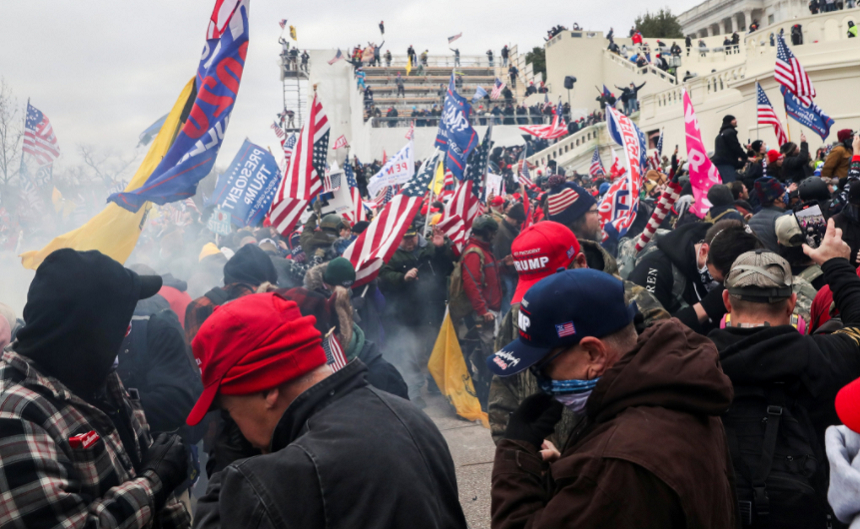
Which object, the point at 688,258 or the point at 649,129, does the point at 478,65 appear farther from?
the point at 688,258

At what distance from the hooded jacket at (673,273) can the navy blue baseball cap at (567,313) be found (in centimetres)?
221

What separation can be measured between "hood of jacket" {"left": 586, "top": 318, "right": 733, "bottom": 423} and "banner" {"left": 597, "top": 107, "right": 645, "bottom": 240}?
573 centimetres

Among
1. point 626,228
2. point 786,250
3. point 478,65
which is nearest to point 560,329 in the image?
point 786,250

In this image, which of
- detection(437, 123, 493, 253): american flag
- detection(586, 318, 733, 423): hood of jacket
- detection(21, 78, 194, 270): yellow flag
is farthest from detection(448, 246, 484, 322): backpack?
detection(586, 318, 733, 423): hood of jacket

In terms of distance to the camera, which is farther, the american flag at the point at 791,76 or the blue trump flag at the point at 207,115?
the american flag at the point at 791,76

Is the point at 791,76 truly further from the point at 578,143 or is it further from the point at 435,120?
the point at 435,120

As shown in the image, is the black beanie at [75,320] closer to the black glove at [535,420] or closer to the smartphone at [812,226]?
the black glove at [535,420]

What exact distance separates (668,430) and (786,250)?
252 centimetres

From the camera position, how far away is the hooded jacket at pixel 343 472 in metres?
1.49

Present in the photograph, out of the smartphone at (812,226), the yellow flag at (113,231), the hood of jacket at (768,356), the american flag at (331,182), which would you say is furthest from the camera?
the american flag at (331,182)

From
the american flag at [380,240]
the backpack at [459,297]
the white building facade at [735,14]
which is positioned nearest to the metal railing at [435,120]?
the white building facade at [735,14]

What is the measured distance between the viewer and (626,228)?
746cm

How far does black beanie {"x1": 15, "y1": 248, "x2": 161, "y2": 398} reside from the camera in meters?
2.17

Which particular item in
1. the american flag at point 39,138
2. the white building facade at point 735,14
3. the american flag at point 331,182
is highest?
the white building facade at point 735,14
